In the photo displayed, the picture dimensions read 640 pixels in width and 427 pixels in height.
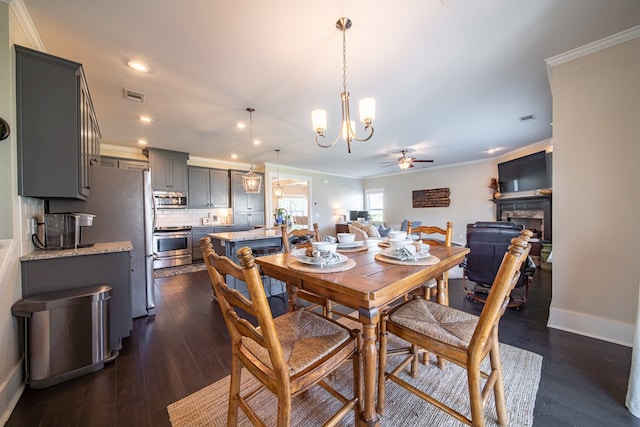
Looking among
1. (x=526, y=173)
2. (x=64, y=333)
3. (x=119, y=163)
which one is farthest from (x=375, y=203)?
(x=64, y=333)

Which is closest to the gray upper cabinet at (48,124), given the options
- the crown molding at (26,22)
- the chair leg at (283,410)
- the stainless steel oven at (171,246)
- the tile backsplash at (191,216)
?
the crown molding at (26,22)

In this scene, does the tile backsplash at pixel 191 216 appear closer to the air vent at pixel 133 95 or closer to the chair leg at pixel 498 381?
the air vent at pixel 133 95

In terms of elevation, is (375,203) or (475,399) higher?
(375,203)

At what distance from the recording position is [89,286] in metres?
1.83

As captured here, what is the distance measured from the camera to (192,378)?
164cm

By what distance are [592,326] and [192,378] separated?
133 inches

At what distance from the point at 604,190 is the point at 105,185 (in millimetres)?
4759

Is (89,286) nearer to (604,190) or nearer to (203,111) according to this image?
(203,111)

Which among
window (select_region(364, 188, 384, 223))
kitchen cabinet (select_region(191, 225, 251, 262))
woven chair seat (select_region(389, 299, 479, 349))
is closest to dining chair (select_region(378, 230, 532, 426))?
woven chair seat (select_region(389, 299, 479, 349))

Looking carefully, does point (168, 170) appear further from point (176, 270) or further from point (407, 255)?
point (407, 255)

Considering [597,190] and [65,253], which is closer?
[65,253]

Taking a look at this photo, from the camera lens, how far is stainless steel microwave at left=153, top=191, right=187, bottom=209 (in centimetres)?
509

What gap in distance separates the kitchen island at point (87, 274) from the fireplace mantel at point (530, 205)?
6.72m

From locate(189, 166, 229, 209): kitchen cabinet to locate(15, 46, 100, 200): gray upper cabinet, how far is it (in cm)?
376
